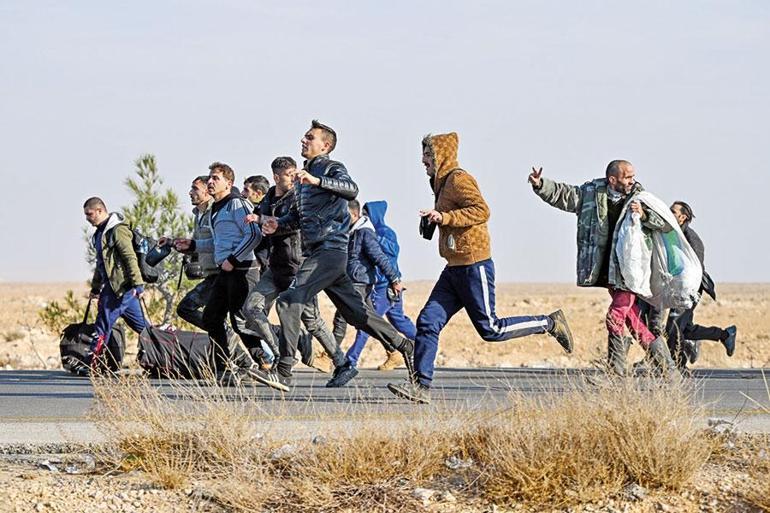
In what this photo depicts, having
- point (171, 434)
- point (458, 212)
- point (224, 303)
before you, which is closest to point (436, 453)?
point (171, 434)

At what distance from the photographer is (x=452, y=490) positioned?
7793 mm

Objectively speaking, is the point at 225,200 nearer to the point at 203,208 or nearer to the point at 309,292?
the point at 203,208

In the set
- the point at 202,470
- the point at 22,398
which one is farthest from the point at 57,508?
the point at 22,398

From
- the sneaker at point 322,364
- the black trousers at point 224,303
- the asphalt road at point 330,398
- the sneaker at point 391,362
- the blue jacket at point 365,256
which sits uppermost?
the blue jacket at point 365,256

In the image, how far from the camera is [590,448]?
25.6 ft

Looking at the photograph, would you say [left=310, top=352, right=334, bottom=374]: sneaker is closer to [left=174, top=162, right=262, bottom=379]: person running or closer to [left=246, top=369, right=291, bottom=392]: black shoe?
[left=174, top=162, right=262, bottom=379]: person running

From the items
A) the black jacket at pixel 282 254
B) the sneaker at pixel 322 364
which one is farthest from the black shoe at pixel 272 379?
the sneaker at pixel 322 364

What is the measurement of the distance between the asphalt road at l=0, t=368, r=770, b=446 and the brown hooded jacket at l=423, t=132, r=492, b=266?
3.61 ft

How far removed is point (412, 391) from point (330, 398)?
49.5 inches

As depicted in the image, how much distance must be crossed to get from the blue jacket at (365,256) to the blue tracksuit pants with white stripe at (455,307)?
11.4 feet

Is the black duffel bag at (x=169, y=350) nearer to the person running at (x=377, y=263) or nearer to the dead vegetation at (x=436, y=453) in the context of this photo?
the person running at (x=377, y=263)

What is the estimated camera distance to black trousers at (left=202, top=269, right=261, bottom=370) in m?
13.1

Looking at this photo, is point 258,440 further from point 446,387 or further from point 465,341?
point 465,341

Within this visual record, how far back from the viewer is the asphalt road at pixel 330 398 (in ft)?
30.1
